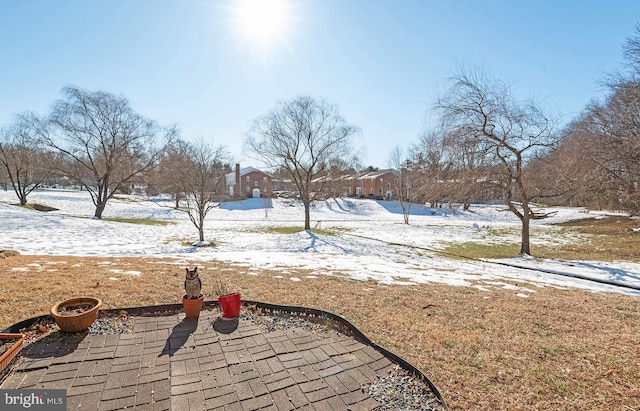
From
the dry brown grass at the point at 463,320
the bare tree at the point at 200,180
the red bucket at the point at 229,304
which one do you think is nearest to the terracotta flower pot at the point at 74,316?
the dry brown grass at the point at 463,320

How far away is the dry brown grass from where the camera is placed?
106 inches

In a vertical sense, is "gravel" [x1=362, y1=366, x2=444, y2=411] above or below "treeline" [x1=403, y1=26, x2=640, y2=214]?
below

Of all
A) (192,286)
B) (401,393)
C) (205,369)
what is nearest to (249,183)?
(192,286)

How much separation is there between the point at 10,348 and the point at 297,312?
2985 mm

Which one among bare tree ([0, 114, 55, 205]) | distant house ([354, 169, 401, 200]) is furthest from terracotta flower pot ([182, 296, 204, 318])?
distant house ([354, 169, 401, 200])

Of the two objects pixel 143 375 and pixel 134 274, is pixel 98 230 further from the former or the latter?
pixel 143 375

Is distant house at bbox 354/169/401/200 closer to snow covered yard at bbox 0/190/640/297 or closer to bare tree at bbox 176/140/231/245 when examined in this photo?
snow covered yard at bbox 0/190/640/297

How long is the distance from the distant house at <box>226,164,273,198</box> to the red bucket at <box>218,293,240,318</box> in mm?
39783

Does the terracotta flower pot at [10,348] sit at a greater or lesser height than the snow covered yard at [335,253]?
greater

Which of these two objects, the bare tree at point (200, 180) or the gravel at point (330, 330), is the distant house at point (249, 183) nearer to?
the bare tree at point (200, 180)

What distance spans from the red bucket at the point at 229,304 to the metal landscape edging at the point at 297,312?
0.46 m
